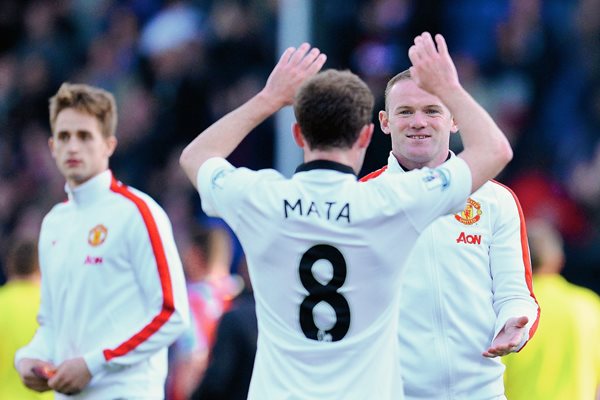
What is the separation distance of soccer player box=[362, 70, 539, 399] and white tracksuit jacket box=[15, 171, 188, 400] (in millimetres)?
1410

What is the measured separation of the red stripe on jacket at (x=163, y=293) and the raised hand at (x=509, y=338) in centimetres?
183

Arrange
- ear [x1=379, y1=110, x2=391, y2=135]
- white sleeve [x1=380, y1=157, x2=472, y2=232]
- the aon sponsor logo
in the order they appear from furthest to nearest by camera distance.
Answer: ear [x1=379, y1=110, x2=391, y2=135]
the aon sponsor logo
white sleeve [x1=380, y1=157, x2=472, y2=232]

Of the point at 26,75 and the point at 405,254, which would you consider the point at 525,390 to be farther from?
the point at 26,75

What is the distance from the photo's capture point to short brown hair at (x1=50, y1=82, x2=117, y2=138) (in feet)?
22.6

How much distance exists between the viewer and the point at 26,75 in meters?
15.7

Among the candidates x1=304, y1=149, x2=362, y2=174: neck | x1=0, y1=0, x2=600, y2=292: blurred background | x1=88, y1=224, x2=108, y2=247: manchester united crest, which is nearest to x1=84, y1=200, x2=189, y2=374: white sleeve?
x1=88, y1=224, x2=108, y2=247: manchester united crest

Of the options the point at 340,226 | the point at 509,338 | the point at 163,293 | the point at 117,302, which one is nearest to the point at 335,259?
the point at 340,226

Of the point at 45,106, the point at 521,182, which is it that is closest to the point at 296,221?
the point at 521,182

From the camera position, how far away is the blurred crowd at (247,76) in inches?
482

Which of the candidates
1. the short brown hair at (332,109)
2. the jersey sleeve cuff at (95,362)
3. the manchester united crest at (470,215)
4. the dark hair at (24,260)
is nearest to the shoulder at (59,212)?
the jersey sleeve cuff at (95,362)

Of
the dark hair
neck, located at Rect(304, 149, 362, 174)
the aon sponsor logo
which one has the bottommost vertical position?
the dark hair

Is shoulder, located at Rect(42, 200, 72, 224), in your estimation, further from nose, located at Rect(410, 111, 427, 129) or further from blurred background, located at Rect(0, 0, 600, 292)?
blurred background, located at Rect(0, 0, 600, 292)

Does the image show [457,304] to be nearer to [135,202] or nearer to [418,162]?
[418,162]

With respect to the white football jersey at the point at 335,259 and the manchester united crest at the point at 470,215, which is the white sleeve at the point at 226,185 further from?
the manchester united crest at the point at 470,215
